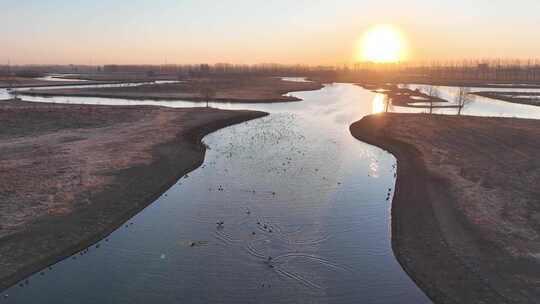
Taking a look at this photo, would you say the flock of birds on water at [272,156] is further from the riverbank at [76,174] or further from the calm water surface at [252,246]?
the riverbank at [76,174]

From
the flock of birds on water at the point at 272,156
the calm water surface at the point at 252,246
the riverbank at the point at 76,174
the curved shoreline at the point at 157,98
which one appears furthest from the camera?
the curved shoreline at the point at 157,98

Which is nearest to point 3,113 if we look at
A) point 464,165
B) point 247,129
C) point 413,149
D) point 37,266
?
point 247,129

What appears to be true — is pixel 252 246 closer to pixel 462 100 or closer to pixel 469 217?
pixel 469 217

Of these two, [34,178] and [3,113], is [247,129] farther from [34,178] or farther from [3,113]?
[3,113]

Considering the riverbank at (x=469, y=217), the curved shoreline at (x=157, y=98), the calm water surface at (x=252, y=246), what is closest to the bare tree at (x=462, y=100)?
the riverbank at (x=469, y=217)

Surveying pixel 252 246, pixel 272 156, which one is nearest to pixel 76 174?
pixel 252 246
